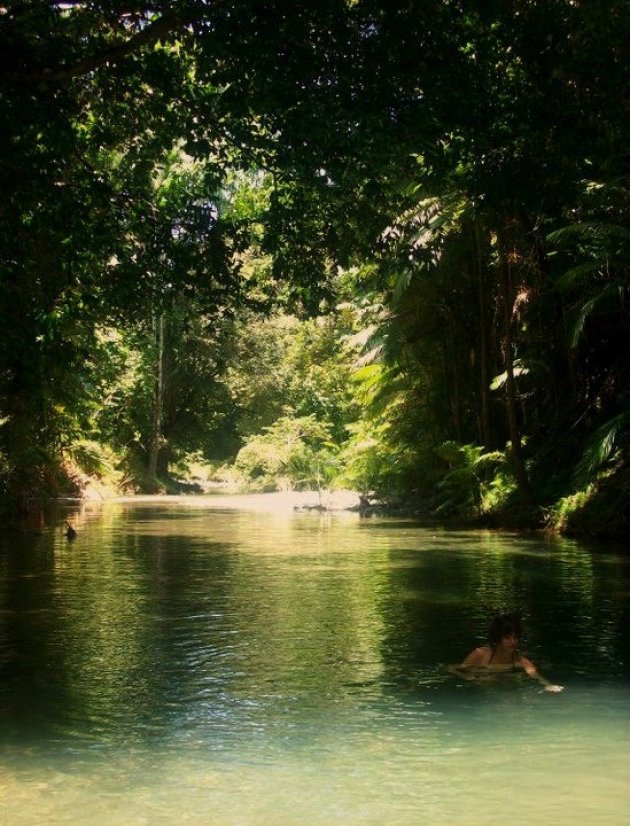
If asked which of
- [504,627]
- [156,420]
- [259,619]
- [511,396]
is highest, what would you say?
[156,420]

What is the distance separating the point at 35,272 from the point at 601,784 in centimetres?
1126

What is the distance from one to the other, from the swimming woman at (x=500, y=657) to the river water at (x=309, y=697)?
0.56 ft

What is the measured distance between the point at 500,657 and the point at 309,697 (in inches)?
65.6

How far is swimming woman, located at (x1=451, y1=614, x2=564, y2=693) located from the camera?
778cm

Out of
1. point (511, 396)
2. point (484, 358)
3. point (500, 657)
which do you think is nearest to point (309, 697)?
point (500, 657)

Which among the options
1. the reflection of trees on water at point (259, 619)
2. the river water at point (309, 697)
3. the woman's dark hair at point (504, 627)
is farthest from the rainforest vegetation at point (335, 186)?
the woman's dark hair at point (504, 627)

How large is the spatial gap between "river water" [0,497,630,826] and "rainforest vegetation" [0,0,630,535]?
3.43 metres

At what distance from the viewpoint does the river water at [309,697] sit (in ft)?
17.3

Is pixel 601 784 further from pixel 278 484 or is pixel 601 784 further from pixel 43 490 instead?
pixel 278 484

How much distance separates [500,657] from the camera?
793 centimetres

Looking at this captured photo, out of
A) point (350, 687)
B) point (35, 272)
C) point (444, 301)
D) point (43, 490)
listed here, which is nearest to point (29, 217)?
point (35, 272)

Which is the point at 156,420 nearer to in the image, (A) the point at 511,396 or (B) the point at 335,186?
(A) the point at 511,396

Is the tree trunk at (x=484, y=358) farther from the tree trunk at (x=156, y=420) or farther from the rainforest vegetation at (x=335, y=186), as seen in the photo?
the tree trunk at (x=156, y=420)

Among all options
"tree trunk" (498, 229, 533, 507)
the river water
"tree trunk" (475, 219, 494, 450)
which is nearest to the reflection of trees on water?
the river water
